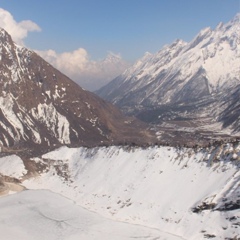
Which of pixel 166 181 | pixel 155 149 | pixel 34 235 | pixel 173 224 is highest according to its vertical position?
pixel 155 149

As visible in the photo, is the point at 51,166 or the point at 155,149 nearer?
the point at 155,149

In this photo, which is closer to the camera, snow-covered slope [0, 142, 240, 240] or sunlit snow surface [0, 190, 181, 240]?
snow-covered slope [0, 142, 240, 240]

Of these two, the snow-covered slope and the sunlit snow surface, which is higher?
the snow-covered slope

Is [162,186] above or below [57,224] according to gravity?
above

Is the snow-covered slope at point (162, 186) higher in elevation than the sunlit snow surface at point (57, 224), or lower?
higher

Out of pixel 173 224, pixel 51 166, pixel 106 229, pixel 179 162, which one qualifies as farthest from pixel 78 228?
pixel 51 166

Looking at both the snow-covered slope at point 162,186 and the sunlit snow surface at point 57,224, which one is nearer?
the snow-covered slope at point 162,186

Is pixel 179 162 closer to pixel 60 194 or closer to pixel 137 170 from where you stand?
pixel 137 170

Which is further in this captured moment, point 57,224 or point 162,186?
point 162,186
